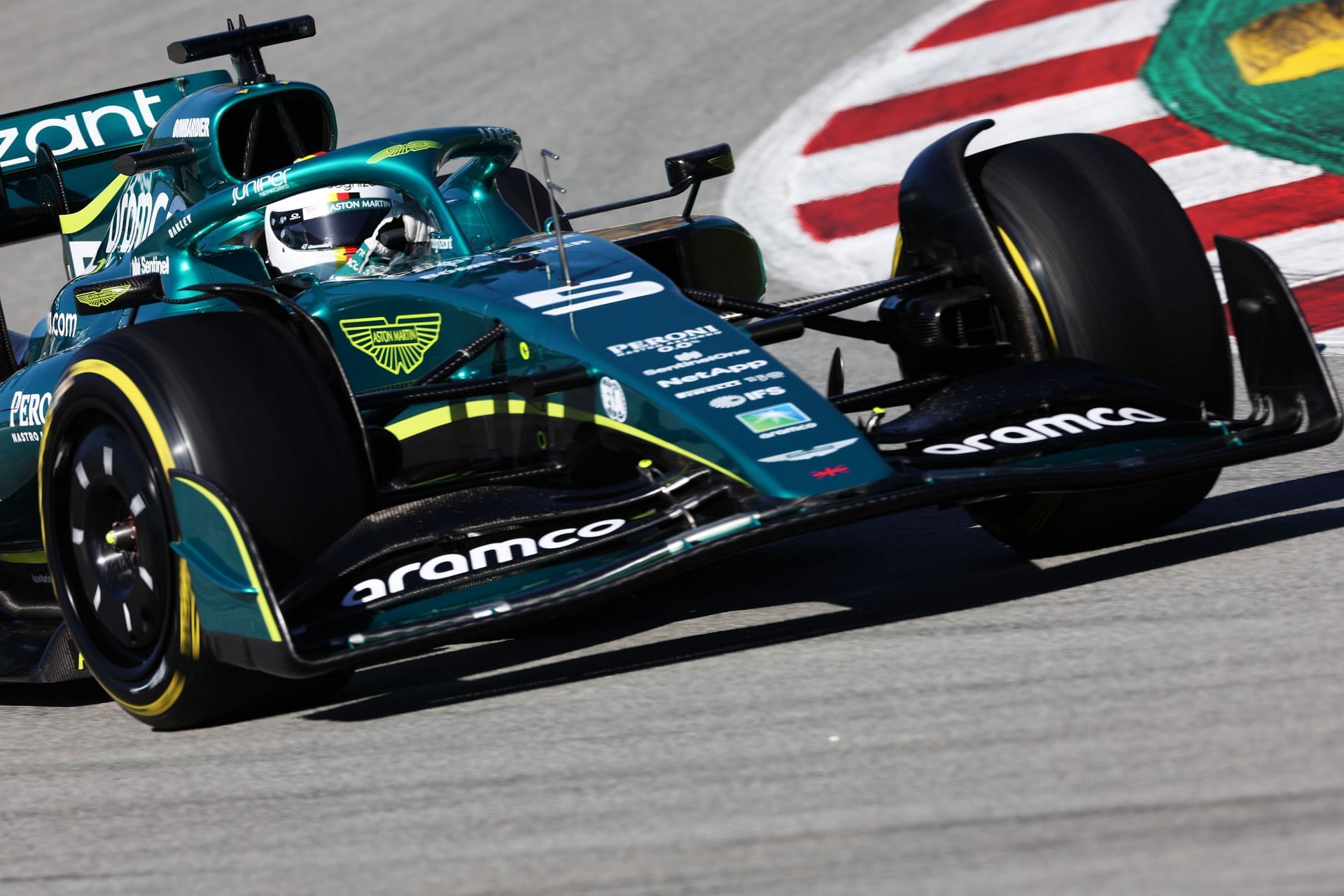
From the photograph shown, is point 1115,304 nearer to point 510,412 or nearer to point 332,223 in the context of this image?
point 510,412

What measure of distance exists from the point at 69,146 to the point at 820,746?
487cm

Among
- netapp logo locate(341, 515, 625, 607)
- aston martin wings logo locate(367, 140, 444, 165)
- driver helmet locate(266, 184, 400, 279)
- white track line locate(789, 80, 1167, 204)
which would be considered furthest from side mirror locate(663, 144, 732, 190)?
white track line locate(789, 80, 1167, 204)

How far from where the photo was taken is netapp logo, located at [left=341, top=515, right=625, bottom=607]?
4.14 meters

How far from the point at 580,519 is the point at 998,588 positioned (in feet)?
3.59

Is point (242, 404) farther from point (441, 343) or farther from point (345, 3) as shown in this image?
point (345, 3)

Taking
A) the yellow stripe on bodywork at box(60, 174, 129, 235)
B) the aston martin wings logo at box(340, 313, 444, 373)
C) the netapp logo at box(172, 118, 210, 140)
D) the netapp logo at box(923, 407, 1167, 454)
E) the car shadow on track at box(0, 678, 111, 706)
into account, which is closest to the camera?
the netapp logo at box(923, 407, 1167, 454)

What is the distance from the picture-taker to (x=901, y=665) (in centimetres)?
399

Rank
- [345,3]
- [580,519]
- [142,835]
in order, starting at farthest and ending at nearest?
[345,3] < [580,519] < [142,835]

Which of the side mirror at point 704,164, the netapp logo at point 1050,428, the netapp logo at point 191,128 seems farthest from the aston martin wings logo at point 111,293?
the netapp logo at point 1050,428

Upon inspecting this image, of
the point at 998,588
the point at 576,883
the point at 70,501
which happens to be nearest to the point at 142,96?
the point at 70,501

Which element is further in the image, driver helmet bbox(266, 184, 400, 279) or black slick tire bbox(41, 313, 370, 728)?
driver helmet bbox(266, 184, 400, 279)

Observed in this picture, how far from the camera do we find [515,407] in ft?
15.8

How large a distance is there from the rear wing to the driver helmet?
5.51ft

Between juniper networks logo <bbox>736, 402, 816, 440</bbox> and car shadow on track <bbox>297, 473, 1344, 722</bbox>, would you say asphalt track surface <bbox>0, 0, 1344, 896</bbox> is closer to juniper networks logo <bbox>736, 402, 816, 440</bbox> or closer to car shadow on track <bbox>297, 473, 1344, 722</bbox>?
car shadow on track <bbox>297, 473, 1344, 722</bbox>
